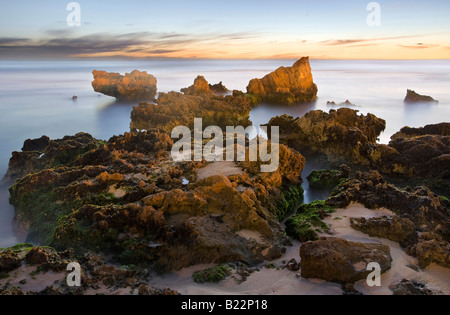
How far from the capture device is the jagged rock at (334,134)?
17.7 meters

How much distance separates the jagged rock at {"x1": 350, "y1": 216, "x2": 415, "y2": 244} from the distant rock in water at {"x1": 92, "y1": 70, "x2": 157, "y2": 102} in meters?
35.6

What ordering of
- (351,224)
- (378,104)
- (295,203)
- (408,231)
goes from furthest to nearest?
(378,104) → (295,203) → (351,224) → (408,231)

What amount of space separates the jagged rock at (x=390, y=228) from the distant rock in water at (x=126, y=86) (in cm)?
3559

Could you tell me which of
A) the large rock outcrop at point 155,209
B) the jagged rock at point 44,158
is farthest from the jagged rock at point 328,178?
the jagged rock at point 44,158

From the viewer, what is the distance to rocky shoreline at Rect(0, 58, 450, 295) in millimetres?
A: 7938

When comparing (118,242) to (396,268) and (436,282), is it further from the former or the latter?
(436,282)

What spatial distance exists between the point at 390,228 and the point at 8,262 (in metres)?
9.46

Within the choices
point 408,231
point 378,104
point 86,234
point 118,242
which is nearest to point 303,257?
point 408,231

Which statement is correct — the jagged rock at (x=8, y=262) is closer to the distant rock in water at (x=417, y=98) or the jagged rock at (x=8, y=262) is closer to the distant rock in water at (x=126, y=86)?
the distant rock in water at (x=126, y=86)

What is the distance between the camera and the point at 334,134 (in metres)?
18.6

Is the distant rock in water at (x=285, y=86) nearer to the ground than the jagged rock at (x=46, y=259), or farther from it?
farther from it
